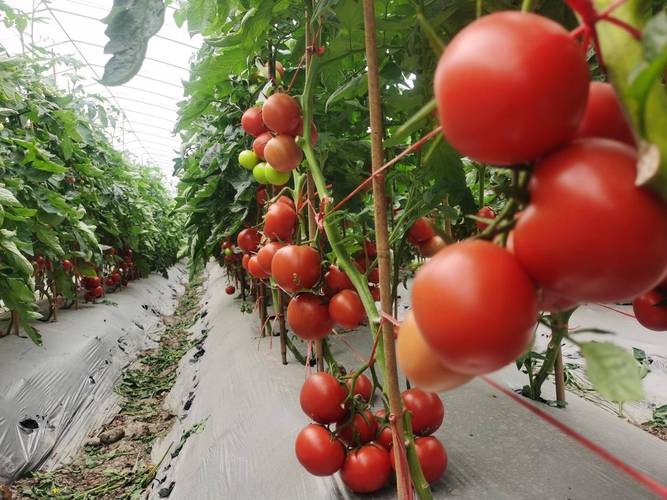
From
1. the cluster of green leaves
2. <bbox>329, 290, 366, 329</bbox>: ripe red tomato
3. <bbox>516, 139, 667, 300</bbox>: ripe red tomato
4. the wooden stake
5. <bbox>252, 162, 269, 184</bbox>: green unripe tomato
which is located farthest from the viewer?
the cluster of green leaves

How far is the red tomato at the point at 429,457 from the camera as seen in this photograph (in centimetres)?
94

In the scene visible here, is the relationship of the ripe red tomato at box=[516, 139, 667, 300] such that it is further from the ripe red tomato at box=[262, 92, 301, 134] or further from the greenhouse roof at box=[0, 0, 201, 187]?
the greenhouse roof at box=[0, 0, 201, 187]

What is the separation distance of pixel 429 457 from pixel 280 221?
66cm

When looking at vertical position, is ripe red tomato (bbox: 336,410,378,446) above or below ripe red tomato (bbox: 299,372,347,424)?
below

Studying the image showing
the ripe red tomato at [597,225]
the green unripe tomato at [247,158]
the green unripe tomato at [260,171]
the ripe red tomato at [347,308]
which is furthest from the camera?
the green unripe tomato at [247,158]

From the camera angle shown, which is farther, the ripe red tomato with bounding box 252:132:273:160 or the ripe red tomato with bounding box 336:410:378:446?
the ripe red tomato with bounding box 252:132:273:160

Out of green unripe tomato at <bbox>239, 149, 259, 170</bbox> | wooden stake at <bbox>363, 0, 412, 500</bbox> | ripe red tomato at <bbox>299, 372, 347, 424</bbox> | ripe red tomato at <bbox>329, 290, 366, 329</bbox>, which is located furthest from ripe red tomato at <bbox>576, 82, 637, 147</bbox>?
green unripe tomato at <bbox>239, 149, 259, 170</bbox>

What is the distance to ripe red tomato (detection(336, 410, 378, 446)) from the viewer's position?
38.6 inches

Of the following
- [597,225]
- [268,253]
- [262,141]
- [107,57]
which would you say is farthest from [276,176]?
[107,57]

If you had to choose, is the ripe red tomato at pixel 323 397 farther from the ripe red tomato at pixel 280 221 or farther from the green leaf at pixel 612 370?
the green leaf at pixel 612 370

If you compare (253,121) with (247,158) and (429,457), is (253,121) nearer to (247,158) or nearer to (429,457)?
(247,158)

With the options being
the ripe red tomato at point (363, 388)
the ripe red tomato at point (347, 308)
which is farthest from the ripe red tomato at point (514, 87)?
the ripe red tomato at point (363, 388)

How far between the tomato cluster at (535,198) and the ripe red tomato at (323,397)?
0.71m

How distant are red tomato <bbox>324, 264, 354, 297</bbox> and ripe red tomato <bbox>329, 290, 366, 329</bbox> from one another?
0.14 ft
